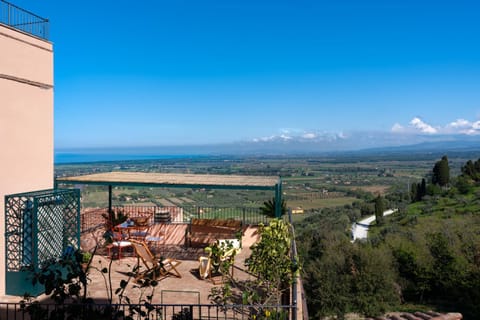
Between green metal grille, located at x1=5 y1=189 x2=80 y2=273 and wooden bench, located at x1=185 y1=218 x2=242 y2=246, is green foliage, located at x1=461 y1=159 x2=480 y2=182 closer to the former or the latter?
wooden bench, located at x1=185 y1=218 x2=242 y2=246

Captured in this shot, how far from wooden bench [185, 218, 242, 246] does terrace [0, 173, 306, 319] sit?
0.20m

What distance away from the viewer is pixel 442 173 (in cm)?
5578

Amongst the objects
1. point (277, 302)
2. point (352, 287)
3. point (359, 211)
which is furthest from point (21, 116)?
point (359, 211)

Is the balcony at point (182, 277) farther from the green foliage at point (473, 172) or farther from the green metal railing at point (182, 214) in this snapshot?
the green foliage at point (473, 172)

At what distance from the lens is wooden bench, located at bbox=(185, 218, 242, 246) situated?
9419 mm


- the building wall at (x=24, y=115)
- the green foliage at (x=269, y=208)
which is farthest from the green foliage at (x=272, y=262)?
the building wall at (x=24, y=115)

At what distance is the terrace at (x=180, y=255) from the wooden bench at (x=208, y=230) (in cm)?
20

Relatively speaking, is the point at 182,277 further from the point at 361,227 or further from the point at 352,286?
the point at 361,227

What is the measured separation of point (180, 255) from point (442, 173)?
56165 millimetres

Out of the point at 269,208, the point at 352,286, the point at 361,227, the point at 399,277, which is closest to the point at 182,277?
the point at 269,208

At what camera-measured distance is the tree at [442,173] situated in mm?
55469

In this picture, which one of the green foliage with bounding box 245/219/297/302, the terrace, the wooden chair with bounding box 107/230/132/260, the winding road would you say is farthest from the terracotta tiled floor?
the winding road

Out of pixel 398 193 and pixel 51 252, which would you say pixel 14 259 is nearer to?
pixel 51 252

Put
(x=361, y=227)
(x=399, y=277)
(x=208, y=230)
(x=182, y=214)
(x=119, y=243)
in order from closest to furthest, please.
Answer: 1. (x=119, y=243)
2. (x=208, y=230)
3. (x=182, y=214)
4. (x=399, y=277)
5. (x=361, y=227)
